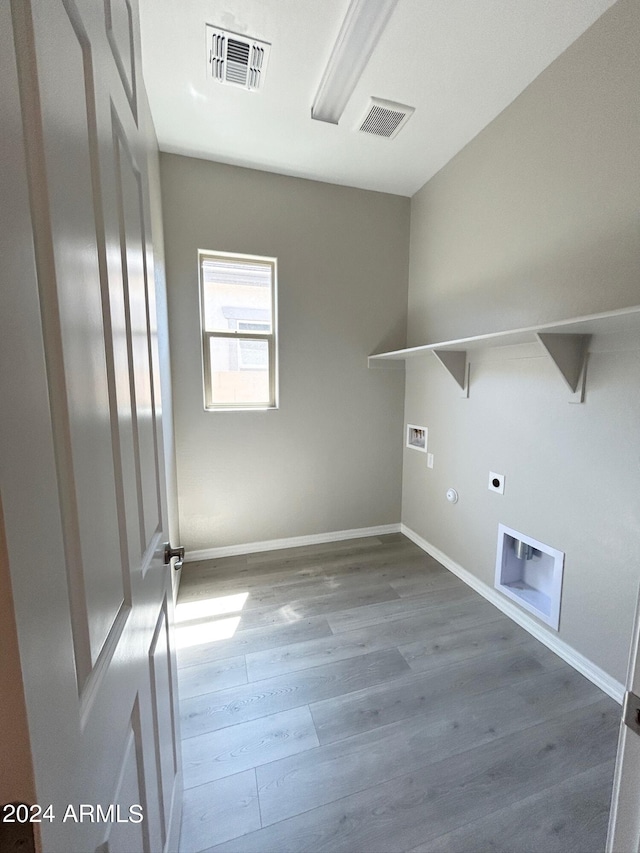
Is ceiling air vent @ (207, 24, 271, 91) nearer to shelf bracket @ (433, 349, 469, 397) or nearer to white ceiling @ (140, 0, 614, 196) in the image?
white ceiling @ (140, 0, 614, 196)

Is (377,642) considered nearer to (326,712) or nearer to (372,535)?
(326,712)

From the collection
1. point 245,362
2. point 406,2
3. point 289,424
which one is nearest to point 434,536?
point 289,424

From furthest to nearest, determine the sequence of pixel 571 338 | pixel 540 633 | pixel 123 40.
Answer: pixel 540 633
pixel 571 338
pixel 123 40

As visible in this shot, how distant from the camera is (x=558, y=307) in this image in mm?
1796

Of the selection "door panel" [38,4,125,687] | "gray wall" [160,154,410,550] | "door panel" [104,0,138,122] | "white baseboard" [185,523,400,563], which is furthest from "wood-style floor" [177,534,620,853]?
"door panel" [104,0,138,122]

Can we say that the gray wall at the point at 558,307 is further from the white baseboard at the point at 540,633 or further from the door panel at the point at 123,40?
the door panel at the point at 123,40

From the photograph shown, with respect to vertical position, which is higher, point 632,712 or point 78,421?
point 78,421

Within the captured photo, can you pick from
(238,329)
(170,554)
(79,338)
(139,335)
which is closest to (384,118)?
(238,329)

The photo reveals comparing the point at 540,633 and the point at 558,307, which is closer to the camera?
the point at 558,307

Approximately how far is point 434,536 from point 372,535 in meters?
0.61

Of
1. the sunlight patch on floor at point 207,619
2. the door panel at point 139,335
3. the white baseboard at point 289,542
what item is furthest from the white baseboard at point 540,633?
the door panel at point 139,335

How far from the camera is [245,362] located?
281 cm

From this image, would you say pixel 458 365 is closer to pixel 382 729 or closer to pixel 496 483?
pixel 496 483

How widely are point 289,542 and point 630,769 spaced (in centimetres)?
260
